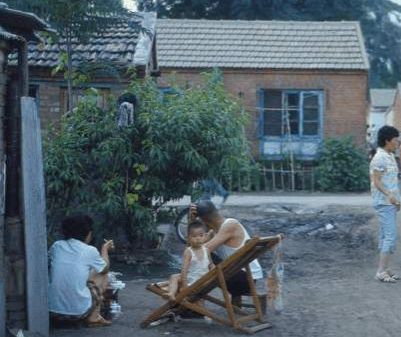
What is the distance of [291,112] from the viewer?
2452 cm

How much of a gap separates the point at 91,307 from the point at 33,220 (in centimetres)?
110

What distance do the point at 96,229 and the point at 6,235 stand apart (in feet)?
12.1

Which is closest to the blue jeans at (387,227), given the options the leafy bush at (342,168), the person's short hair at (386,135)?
the person's short hair at (386,135)

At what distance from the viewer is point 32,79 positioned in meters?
16.3

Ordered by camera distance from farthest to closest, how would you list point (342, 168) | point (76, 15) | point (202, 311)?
point (342, 168) → point (76, 15) → point (202, 311)

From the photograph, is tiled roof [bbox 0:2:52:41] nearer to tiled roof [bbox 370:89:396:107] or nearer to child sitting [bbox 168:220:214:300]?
child sitting [bbox 168:220:214:300]

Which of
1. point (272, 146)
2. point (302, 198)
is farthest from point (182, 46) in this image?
point (302, 198)

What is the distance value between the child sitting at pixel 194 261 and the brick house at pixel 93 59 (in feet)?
23.7

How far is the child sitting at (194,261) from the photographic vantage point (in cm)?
735

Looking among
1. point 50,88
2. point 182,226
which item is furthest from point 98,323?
point 50,88

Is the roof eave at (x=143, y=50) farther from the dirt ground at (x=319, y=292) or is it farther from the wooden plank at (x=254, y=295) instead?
the wooden plank at (x=254, y=295)

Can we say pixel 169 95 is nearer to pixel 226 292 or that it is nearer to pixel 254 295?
pixel 254 295

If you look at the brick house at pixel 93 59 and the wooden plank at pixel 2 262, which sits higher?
the brick house at pixel 93 59

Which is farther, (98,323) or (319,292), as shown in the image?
(319,292)
